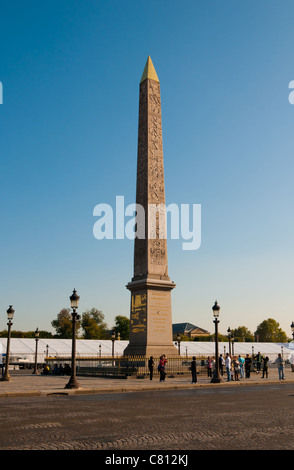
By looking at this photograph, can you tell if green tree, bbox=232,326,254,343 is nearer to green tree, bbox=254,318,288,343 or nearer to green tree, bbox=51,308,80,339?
green tree, bbox=254,318,288,343

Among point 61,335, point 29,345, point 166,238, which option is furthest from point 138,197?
point 61,335

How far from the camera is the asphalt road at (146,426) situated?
7293mm

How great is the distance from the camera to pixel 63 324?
108 meters

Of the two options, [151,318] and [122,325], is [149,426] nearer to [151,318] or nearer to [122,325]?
A: [151,318]

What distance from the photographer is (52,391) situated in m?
18.4

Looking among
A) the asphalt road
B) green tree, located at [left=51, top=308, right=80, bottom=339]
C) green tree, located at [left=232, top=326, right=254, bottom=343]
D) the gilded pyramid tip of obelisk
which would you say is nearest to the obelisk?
the gilded pyramid tip of obelisk

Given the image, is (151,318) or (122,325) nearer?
(151,318)

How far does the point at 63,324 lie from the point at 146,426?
103 m

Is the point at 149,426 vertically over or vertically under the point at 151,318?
under

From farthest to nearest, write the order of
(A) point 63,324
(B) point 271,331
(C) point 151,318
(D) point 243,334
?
1. (D) point 243,334
2. (B) point 271,331
3. (A) point 63,324
4. (C) point 151,318

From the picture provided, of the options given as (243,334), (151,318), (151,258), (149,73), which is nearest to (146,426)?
(151,318)

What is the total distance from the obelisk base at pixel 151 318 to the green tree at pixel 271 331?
120224mm
